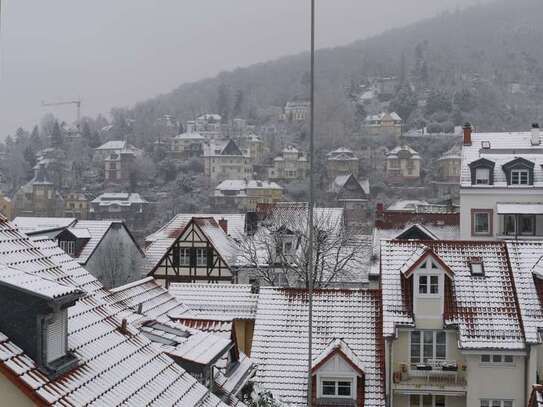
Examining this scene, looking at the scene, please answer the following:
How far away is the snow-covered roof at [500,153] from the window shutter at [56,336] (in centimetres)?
3336

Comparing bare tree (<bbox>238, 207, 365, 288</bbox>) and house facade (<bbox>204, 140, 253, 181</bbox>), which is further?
house facade (<bbox>204, 140, 253, 181</bbox>)

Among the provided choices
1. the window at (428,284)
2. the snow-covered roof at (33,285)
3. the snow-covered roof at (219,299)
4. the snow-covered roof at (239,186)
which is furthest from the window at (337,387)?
the snow-covered roof at (239,186)

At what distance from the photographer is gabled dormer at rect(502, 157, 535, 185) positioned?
3850 cm

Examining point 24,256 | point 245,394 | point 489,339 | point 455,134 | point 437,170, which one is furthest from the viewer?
point 455,134

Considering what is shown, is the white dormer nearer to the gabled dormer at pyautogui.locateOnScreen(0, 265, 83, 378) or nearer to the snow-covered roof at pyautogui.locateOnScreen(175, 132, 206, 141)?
the gabled dormer at pyautogui.locateOnScreen(0, 265, 83, 378)

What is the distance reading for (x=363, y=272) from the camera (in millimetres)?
43406

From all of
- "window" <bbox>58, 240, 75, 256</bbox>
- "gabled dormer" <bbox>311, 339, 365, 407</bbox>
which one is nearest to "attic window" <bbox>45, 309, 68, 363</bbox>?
"gabled dormer" <bbox>311, 339, 365, 407</bbox>

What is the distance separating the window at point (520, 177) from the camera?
38594mm

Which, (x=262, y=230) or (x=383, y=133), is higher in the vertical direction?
(x=383, y=133)

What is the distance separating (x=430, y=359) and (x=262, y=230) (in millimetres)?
28368

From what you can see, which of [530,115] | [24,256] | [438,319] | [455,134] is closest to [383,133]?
[455,134]

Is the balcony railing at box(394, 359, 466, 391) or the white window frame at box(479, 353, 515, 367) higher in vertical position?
the white window frame at box(479, 353, 515, 367)

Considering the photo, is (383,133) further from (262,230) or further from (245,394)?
(245,394)

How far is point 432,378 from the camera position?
19469mm
